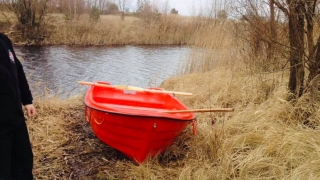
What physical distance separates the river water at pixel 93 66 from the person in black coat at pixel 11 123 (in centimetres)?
434

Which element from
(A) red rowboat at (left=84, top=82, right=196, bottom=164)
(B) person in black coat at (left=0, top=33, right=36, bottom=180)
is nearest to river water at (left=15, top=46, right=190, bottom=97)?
(A) red rowboat at (left=84, top=82, right=196, bottom=164)

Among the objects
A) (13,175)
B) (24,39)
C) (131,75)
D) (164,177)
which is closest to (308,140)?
(164,177)

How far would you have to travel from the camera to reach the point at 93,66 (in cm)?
1007

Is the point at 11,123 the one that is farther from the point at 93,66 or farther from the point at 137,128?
the point at 93,66

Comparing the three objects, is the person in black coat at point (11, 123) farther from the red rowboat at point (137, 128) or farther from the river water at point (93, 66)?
the river water at point (93, 66)

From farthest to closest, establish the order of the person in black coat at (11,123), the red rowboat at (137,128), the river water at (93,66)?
the river water at (93,66) < the red rowboat at (137,128) < the person in black coat at (11,123)

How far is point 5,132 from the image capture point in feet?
5.65

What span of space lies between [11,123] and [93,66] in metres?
8.51

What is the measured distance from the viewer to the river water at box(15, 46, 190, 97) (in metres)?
7.68

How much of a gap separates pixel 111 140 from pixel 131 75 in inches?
247

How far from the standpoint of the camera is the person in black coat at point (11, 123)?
172 cm


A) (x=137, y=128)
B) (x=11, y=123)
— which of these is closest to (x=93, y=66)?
(x=137, y=128)

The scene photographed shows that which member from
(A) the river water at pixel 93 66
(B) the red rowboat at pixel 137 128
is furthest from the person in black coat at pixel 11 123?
(A) the river water at pixel 93 66

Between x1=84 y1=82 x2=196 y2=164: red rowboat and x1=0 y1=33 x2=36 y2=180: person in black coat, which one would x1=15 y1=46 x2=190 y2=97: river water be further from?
x1=0 y1=33 x2=36 y2=180: person in black coat
